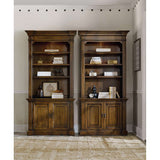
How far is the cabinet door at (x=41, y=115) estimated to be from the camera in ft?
17.6

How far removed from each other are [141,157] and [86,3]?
3654 mm

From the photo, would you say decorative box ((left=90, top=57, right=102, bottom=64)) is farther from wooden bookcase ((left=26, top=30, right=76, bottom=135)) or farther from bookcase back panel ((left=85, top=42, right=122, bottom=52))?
wooden bookcase ((left=26, top=30, right=76, bottom=135))

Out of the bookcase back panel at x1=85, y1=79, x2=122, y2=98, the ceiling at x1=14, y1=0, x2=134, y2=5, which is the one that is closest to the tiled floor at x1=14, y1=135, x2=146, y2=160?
the bookcase back panel at x1=85, y1=79, x2=122, y2=98

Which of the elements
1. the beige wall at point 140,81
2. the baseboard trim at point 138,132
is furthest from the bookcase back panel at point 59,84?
the baseboard trim at point 138,132

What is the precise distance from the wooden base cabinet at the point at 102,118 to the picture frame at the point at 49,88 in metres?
0.79

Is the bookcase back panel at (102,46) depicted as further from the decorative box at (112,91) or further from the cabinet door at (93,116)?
the cabinet door at (93,116)

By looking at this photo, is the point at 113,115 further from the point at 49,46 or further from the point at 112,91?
the point at 49,46

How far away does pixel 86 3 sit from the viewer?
5.71 meters

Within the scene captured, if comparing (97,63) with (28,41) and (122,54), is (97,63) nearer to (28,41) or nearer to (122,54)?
(122,54)

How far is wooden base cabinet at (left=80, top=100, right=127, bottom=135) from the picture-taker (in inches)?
210

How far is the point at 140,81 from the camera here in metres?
5.13

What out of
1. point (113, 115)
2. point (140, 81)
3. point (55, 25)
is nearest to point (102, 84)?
point (113, 115)
